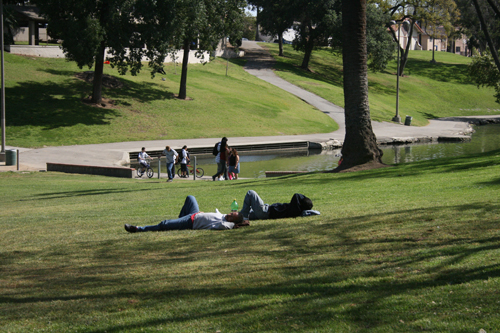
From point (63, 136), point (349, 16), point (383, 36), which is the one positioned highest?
point (383, 36)

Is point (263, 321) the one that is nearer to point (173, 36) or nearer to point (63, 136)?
point (63, 136)

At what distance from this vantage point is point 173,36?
131 feet

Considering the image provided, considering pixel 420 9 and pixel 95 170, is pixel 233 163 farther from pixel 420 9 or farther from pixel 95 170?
pixel 420 9

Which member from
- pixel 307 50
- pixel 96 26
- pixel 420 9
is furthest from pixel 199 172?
pixel 420 9

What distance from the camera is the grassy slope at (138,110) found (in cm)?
3572

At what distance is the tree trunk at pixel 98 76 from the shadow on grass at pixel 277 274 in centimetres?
3253

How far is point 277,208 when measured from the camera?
9.58 metres

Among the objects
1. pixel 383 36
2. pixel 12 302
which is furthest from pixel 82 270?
pixel 383 36

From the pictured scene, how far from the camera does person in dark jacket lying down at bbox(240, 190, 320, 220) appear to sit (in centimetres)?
943

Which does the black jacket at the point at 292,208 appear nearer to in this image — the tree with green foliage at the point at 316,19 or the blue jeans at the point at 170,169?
the blue jeans at the point at 170,169

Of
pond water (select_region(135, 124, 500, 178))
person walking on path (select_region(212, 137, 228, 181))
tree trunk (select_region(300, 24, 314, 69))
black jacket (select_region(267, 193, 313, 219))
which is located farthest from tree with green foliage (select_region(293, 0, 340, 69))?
black jacket (select_region(267, 193, 313, 219))

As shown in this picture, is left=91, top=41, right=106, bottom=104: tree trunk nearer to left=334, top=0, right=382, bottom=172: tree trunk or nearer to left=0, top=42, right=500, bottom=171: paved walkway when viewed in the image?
left=0, top=42, right=500, bottom=171: paved walkway

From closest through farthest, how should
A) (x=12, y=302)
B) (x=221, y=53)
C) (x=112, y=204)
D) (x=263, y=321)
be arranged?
(x=263, y=321), (x=12, y=302), (x=112, y=204), (x=221, y=53)

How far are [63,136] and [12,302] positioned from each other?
102 ft
